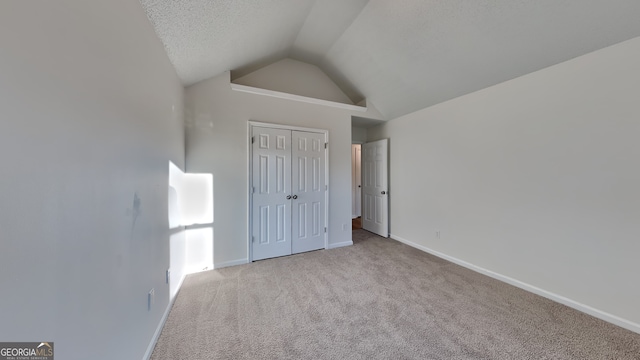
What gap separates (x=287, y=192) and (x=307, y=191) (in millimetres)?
331

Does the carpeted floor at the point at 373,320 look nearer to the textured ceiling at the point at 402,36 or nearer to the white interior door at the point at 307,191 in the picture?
the white interior door at the point at 307,191

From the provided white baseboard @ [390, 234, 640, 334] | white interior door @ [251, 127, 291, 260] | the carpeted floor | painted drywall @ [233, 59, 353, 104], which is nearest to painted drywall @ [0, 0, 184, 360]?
the carpeted floor

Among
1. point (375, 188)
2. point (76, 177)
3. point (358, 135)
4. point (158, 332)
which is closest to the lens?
point (76, 177)

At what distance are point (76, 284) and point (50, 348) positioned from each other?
0.65ft

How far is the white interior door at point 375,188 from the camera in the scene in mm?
4086

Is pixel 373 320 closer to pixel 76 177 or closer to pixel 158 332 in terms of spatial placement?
pixel 158 332

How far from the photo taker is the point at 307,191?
10.9ft

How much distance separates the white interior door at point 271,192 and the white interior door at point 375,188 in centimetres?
195

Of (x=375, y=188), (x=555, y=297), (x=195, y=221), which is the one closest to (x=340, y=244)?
(x=375, y=188)

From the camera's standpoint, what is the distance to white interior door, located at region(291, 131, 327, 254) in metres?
3.24

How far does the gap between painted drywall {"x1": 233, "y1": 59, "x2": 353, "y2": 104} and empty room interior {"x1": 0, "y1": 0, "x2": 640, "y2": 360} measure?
39mm

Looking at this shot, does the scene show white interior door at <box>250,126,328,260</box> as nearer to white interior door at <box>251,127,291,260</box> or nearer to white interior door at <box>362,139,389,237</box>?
white interior door at <box>251,127,291,260</box>

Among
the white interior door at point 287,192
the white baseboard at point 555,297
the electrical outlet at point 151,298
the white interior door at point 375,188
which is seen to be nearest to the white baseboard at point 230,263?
the white interior door at point 287,192

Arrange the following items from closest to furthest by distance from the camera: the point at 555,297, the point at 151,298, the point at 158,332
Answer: the point at 151,298 < the point at 158,332 < the point at 555,297
